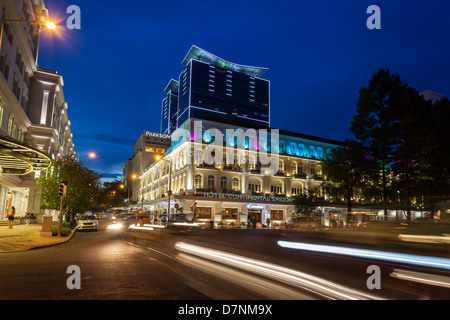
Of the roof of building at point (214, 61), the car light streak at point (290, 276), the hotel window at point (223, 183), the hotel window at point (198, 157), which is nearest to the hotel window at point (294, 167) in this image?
the hotel window at point (223, 183)

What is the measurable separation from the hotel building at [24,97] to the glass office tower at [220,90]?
100898 mm

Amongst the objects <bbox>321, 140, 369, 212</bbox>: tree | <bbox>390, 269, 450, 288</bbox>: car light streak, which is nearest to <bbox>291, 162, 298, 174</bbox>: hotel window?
<bbox>321, 140, 369, 212</bbox>: tree

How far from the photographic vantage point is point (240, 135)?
187ft

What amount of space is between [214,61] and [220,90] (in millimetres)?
14746

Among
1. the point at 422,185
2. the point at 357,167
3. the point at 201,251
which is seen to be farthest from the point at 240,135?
the point at 201,251

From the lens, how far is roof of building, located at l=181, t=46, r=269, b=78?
149 m

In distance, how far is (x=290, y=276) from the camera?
772cm

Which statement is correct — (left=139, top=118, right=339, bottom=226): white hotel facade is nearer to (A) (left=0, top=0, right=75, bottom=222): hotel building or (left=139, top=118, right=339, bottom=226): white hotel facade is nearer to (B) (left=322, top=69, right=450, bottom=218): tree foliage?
(B) (left=322, top=69, right=450, bottom=218): tree foliage

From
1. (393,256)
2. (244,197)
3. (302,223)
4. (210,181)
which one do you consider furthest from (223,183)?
(393,256)

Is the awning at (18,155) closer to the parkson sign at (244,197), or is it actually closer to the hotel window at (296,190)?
the parkson sign at (244,197)

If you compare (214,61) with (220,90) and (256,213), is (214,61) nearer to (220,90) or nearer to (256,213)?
(220,90)

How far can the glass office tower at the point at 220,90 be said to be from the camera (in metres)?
149
